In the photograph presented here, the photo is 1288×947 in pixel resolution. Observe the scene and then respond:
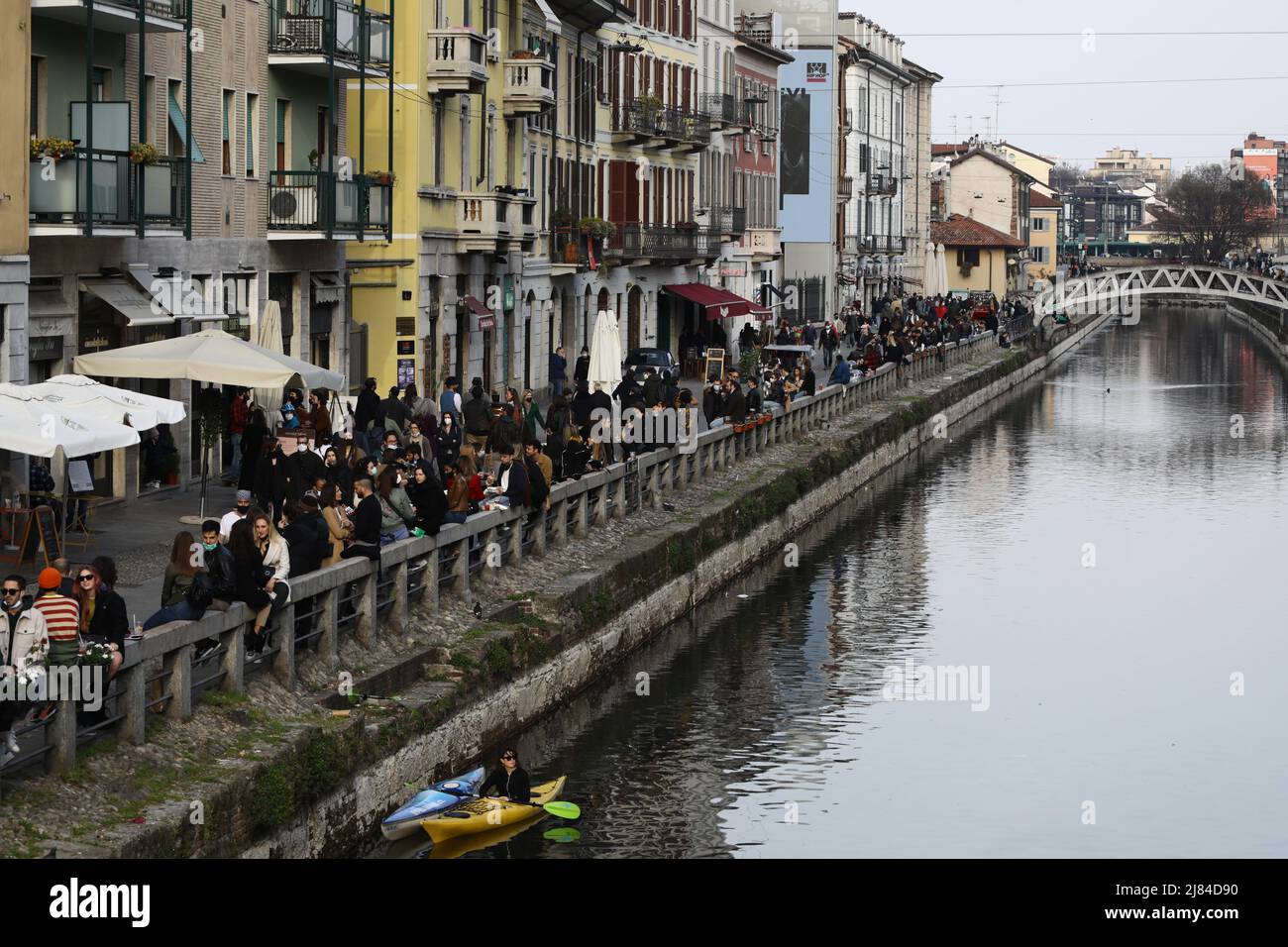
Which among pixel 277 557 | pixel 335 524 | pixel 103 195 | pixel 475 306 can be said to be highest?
pixel 103 195

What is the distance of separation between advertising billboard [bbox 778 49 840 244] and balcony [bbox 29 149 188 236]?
6286cm

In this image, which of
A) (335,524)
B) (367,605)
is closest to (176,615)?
(367,605)

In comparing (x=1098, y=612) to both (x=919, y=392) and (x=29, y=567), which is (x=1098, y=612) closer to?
(x=29, y=567)

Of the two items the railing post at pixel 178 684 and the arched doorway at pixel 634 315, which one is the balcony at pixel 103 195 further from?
the arched doorway at pixel 634 315

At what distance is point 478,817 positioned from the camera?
736 inches

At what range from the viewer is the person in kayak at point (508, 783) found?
19.2 meters

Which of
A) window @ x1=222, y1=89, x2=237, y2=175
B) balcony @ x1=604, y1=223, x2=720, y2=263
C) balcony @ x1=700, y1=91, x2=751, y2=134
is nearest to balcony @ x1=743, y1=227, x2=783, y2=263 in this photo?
balcony @ x1=700, y1=91, x2=751, y2=134

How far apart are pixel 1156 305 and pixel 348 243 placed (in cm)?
16218

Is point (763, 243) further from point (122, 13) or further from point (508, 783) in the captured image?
point (508, 783)

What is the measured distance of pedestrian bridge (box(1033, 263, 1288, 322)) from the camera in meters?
123

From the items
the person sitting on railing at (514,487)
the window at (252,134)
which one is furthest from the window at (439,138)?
the person sitting on railing at (514,487)

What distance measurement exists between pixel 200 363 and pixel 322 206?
36.0 ft

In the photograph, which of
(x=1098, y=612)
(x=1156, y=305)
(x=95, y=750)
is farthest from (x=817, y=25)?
(x=1156, y=305)

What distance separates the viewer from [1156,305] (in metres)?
192
